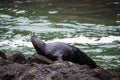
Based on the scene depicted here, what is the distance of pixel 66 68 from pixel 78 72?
189 mm

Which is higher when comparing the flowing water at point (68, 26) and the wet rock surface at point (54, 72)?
the wet rock surface at point (54, 72)

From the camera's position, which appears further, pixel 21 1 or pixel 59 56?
pixel 21 1

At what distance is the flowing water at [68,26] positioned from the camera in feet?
32.0

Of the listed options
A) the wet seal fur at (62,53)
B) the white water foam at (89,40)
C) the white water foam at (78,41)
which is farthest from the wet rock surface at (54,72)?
the white water foam at (89,40)

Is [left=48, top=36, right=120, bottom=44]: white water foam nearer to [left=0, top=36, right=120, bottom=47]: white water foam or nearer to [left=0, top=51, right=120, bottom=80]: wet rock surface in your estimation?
[left=0, top=36, right=120, bottom=47]: white water foam

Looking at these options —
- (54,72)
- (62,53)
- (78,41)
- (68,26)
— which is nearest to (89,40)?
(78,41)

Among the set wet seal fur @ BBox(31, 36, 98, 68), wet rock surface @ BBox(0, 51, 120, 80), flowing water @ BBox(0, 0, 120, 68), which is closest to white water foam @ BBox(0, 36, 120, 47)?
flowing water @ BBox(0, 0, 120, 68)

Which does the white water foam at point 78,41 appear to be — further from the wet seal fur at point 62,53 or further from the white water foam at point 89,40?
the wet seal fur at point 62,53

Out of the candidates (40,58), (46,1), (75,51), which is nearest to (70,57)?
(75,51)

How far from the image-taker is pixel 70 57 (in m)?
6.73

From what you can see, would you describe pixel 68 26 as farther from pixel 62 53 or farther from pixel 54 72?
pixel 54 72

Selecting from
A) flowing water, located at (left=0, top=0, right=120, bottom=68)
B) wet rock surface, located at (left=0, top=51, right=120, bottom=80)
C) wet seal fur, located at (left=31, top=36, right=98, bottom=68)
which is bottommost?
flowing water, located at (left=0, top=0, right=120, bottom=68)

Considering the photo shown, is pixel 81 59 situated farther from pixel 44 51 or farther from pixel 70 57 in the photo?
pixel 44 51

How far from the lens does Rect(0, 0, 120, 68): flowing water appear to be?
976cm
